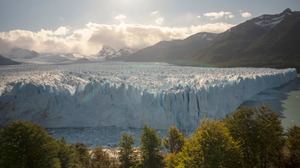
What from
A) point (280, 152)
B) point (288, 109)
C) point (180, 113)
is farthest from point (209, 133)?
point (288, 109)

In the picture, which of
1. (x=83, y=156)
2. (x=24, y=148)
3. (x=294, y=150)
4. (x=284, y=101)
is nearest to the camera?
(x=24, y=148)

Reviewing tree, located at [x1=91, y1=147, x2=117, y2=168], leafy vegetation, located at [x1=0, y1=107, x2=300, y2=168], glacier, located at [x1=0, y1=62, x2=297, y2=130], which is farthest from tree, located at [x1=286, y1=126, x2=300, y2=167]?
glacier, located at [x1=0, y1=62, x2=297, y2=130]

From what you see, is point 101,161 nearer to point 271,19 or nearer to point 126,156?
point 126,156

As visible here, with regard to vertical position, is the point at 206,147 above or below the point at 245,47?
below

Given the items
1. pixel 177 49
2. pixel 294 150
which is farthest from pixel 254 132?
pixel 177 49

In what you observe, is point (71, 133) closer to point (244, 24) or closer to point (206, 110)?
point (206, 110)

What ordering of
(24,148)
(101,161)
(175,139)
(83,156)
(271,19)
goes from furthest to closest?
(271,19), (83,156), (101,161), (175,139), (24,148)
